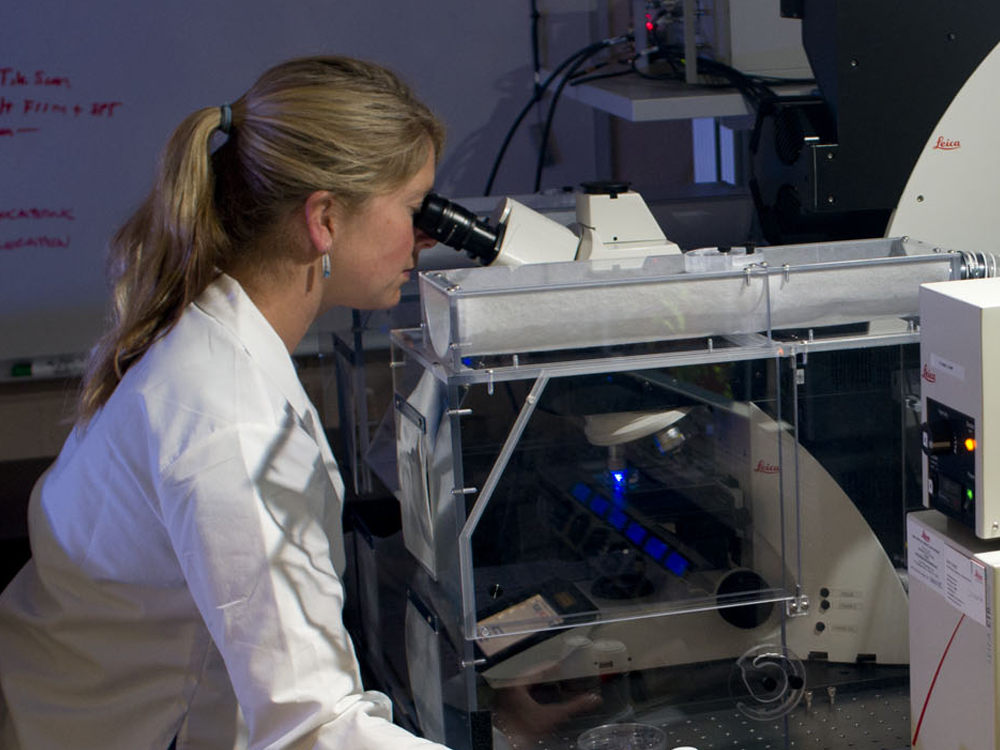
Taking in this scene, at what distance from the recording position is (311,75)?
3.58 feet

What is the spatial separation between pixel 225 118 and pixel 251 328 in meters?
0.20

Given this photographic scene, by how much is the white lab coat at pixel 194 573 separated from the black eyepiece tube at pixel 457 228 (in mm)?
204

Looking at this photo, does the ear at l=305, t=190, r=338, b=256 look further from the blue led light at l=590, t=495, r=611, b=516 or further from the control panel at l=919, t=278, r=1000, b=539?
the control panel at l=919, t=278, r=1000, b=539

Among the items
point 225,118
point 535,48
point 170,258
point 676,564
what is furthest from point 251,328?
point 535,48

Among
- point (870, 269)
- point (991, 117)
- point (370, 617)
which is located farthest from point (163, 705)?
point (991, 117)

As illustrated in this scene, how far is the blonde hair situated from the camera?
106cm

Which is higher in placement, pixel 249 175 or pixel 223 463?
pixel 249 175

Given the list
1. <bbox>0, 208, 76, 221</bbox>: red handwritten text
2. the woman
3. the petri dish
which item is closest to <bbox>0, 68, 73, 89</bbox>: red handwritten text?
<bbox>0, 208, 76, 221</bbox>: red handwritten text

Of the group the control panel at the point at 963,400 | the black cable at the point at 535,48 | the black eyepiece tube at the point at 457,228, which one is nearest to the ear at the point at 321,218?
the black eyepiece tube at the point at 457,228

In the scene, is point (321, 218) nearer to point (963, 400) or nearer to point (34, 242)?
point (963, 400)

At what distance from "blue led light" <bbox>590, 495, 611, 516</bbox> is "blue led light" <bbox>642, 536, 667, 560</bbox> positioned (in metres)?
0.06

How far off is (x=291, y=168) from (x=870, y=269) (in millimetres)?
568

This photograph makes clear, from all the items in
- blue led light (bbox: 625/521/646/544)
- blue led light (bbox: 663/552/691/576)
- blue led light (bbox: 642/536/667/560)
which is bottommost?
blue led light (bbox: 663/552/691/576)

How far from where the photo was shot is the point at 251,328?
1065 mm
